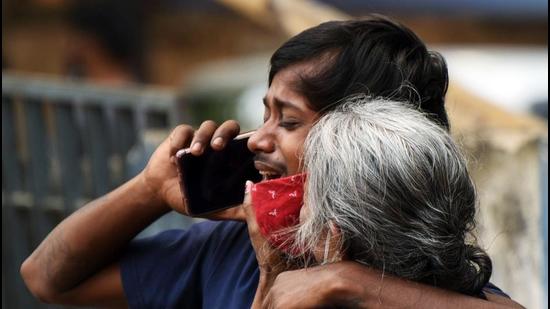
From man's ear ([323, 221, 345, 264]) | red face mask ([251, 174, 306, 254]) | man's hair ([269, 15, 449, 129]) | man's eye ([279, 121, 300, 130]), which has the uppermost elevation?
man's hair ([269, 15, 449, 129])

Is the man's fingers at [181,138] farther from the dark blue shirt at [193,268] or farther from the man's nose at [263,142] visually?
the man's nose at [263,142]

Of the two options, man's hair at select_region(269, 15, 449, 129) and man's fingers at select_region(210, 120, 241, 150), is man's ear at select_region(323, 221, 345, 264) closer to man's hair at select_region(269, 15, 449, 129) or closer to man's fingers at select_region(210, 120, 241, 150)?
man's hair at select_region(269, 15, 449, 129)

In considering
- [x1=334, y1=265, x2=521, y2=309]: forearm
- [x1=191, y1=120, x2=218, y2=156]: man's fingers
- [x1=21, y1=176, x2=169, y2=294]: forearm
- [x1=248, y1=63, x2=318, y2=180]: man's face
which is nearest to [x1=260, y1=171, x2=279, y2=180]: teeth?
[x1=248, y1=63, x2=318, y2=180]: man's face

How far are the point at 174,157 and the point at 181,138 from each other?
53mm

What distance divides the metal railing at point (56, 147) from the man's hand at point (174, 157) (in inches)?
78.9

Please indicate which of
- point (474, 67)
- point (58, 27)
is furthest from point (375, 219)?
point (58, 27)

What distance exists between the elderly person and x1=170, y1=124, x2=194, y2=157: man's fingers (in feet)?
1.61

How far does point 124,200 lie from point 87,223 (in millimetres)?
127

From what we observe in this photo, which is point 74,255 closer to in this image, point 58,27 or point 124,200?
point 124,200

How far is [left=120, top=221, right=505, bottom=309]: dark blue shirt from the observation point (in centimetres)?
304

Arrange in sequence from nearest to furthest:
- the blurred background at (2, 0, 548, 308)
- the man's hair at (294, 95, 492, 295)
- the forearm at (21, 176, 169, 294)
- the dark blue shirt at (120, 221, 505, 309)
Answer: the man's hair at (294, 95, 492, 295), the dark blue shirt at (120, 221, 505, 309), the forearm at (21, 176, 169, 294), the blurred background at (2, 0, 548, 308)

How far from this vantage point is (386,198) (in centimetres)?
262

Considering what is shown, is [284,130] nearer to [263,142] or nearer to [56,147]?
[263,142]

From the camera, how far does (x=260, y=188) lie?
9.04 ft
